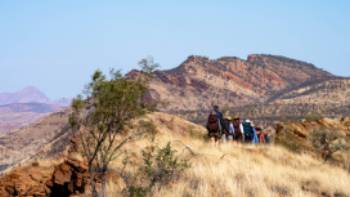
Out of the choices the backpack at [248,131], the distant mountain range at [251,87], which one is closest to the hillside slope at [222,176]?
the backpack at [248,131]

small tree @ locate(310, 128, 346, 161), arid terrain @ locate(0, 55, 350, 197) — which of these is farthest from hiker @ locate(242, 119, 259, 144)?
small tree @ locate(310, 128, 346, 161)

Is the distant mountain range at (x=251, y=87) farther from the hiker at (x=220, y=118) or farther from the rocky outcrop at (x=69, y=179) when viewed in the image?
the rocky outcrop at (x=69, y=179)

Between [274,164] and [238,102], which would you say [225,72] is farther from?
[274,164]

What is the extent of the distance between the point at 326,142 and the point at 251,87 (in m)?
103

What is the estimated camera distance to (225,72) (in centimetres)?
11700

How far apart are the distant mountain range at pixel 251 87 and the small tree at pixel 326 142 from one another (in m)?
48.9

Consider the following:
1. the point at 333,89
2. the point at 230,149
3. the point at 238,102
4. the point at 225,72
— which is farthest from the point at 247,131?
the point at 225,72

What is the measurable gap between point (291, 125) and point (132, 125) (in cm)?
1128

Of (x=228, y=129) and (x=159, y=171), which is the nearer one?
(x=159, y=171)

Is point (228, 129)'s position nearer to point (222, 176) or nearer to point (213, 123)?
point (213, 123)

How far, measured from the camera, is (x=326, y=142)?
17.7 meters

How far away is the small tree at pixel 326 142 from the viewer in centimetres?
1732

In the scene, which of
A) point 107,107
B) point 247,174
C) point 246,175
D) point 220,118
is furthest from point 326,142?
point 107,107

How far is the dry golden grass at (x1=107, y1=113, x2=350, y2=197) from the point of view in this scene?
10.2 meters
